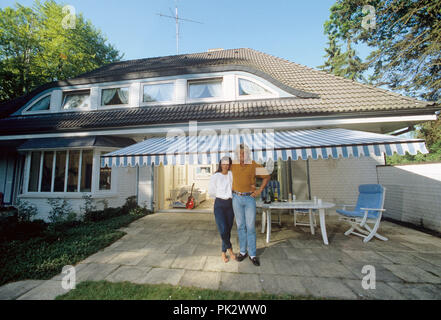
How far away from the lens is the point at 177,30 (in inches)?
541

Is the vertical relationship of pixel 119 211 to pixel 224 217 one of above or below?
below

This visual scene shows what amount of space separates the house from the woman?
9.05ft

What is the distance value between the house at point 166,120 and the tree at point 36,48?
652cm

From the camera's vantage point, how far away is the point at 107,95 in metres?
9.23

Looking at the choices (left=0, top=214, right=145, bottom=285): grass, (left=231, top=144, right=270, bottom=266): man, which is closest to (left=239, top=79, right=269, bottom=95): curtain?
(left=231, top=144, right=270, bottom=266): man

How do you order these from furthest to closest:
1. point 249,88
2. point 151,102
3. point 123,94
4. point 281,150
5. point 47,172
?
point 123,94 < point 151,102 < point 249,88 < point 47,172 < point 281,150

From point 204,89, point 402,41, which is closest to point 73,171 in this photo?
point 204,89

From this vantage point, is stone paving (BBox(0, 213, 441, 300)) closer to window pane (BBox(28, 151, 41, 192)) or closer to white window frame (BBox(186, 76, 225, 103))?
white window frame (BBox(186, 76, 225, 103))

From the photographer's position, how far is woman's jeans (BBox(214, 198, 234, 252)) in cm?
359

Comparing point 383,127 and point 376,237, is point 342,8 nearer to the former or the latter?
point 383,127

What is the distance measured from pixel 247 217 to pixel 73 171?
8.18m

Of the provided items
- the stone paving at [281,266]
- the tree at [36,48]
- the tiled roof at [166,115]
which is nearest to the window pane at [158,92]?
the tiled roof at [166,115]

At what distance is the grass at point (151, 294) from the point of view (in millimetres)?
2510

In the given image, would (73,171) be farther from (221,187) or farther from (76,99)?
(221,187)
